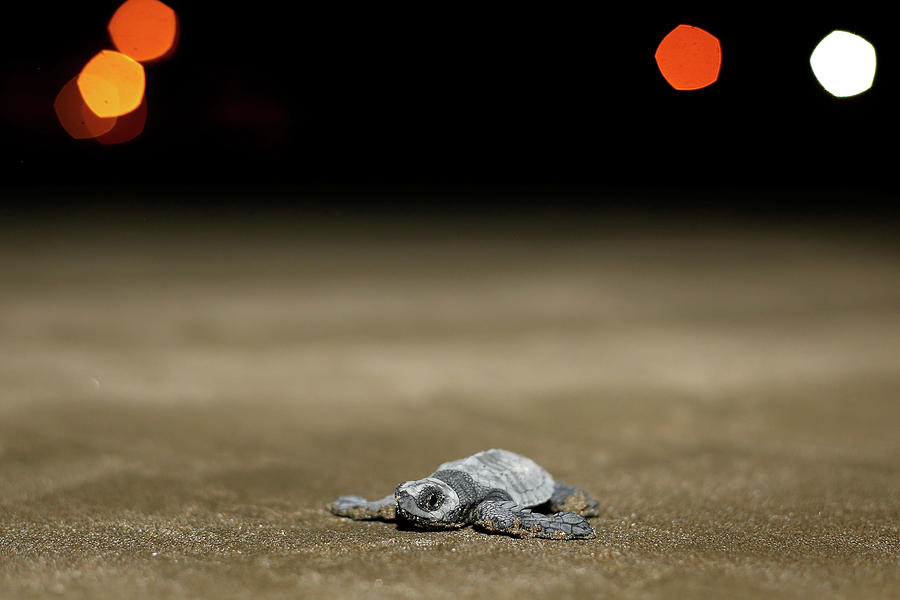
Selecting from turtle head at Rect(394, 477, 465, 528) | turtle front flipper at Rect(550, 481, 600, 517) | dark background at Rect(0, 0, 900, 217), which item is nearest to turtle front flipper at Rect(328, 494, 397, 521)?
turtle head at Rect(394, 477, 465, 528)

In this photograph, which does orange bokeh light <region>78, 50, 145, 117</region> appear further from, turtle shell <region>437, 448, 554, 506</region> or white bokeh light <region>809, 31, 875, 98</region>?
turtle shell <region>437, 448, 554, 506</region>

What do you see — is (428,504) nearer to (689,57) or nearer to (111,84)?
(689,57)

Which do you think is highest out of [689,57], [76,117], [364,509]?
[76,117]

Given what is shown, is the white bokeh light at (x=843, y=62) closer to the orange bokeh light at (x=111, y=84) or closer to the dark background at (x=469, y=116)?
the dark background at (x=469, y=116)

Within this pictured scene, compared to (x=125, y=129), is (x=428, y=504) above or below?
below

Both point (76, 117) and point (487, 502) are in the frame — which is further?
point (76, 117)

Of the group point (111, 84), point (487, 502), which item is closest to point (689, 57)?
point (487, 502)
